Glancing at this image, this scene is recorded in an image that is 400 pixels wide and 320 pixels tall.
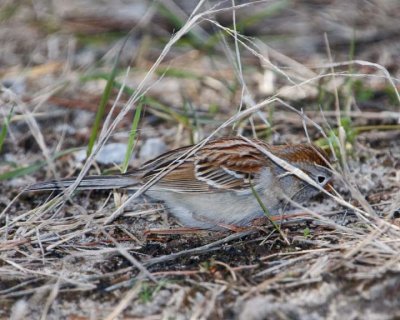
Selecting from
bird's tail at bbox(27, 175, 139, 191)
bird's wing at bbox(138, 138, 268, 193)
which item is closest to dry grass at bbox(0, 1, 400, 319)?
Result: bird's tail at bbox(27, 175, 139, 191)

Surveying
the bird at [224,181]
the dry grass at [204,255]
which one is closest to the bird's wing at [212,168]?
the bird at [224,181]

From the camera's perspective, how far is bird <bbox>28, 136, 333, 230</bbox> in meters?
3.82

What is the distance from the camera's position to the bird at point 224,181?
3.82 m

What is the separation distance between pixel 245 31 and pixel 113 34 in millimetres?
1031

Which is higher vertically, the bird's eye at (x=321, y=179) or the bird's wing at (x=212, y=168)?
the bird's wing at (x=212, y=168)

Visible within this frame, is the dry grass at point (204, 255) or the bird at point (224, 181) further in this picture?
the bird at point (224, 181)

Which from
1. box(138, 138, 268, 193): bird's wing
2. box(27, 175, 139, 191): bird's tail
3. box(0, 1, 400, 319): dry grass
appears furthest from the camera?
box(138, 138, 268, 193): bird's wing

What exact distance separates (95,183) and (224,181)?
63 cm

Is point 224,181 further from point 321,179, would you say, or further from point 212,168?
point 321,179

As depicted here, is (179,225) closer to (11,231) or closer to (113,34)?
(11,231)

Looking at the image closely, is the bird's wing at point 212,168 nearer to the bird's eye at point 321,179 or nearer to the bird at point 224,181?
the bird at point 224,181

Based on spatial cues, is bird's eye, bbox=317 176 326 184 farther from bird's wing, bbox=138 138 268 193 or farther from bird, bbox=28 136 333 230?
bird's wing, bbox=138 138 268 193

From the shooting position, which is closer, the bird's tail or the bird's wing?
the bird's tail

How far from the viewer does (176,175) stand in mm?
3891
